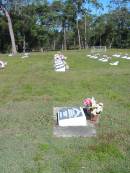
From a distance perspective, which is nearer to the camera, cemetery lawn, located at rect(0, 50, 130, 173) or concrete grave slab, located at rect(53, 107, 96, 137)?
cemetery lawn, located at rect(0, 50, 130, 173)

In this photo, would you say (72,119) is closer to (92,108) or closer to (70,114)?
(70,114)

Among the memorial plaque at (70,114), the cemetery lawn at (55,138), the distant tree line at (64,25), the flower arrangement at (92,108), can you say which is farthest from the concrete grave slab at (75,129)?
the distant tree line at (64,25)

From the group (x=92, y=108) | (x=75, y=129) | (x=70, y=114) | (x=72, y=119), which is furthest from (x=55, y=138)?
(x=92, y=108)

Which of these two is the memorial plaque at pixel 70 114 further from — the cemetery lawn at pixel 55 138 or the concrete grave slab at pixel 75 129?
the cemetery lawn at pixel 55 138

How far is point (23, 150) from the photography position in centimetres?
639

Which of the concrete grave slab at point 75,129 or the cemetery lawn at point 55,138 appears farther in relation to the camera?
the concrete grave slab at point 75,129

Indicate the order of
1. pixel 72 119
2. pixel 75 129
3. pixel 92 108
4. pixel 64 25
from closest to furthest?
pixel 75 129 < pixel 72 119 < pixel 92 108 < pixel 64 25

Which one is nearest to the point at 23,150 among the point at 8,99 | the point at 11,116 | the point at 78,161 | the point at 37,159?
the point at 37,159

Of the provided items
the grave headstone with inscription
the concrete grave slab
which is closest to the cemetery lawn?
the concrete grave slab

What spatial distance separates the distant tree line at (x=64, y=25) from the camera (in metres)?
66.5

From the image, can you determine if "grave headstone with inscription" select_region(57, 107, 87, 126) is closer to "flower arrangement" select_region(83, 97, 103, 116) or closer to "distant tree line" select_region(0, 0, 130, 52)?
"flower arrangement" select_region(83, 97, 103, 116)

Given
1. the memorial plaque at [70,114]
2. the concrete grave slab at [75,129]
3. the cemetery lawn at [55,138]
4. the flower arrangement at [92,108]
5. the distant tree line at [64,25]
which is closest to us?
the cemetery lawn at [55,138]

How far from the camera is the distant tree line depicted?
66.5m

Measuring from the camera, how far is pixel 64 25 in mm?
74125
